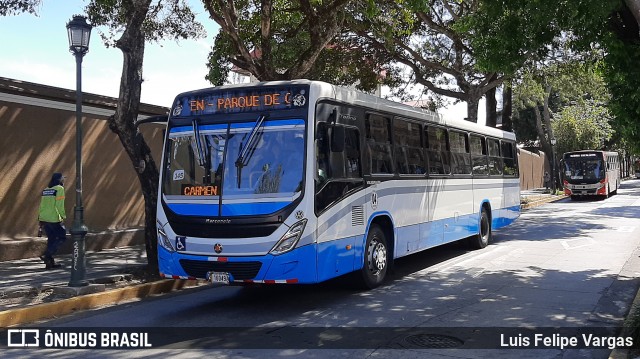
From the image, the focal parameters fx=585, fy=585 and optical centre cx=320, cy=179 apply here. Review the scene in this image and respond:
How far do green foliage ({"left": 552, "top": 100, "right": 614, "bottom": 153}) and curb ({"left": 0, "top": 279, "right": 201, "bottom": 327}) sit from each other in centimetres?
4007

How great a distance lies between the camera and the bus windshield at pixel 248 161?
25.0 feet

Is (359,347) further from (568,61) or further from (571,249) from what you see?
(568,61)

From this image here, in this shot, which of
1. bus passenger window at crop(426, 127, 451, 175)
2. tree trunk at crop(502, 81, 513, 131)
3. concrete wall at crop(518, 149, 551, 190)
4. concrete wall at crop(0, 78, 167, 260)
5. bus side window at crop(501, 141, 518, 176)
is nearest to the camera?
bus passenger window at crop(426, 127, 451, 175)

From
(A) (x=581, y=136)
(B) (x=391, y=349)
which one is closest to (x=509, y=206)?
(B) (x=391, y=349)

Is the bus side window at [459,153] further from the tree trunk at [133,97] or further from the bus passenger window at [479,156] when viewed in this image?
the tree trunk at [133,97]

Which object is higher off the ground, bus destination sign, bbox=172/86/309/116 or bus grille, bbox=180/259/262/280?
bus destination sign, bbox=172/86/309/116

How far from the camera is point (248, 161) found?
7.69 meters

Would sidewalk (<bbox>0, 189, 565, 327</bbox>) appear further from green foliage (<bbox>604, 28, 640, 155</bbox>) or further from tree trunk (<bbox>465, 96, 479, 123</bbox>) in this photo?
tree trunk (<bbox>465, 96, 479, 123</bbox>)

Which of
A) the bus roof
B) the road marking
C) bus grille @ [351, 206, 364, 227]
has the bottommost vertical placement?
the road marking

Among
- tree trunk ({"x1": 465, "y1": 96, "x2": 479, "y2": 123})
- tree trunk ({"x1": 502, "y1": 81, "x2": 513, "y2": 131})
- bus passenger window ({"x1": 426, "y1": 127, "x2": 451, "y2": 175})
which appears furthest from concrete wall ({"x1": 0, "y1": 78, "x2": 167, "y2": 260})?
tree trunk ({"x1": 502, "y1": 81, "x2": 513, "y2": 131})

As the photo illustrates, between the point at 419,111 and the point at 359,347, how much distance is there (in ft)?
19.0

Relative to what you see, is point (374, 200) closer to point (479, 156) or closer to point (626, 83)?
point (626, 83)

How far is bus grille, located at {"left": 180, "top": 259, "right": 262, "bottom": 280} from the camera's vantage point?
7.45 meters

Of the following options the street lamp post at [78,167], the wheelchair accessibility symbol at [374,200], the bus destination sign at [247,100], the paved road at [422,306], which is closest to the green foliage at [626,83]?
the paved road at [422,306]
